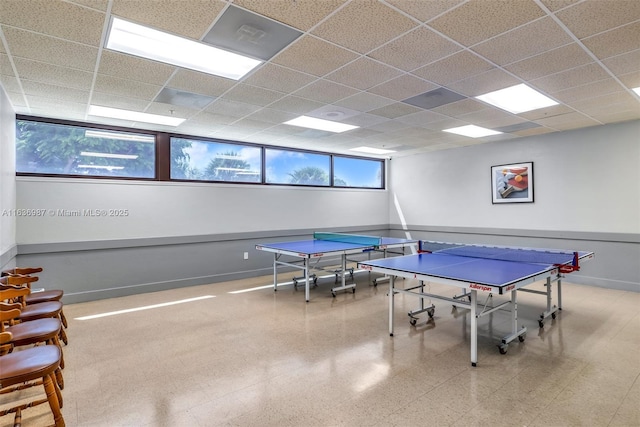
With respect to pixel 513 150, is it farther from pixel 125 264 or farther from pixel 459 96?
pixel 125 264

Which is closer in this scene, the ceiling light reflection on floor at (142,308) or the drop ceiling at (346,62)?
the drop ceiling at (346,62)

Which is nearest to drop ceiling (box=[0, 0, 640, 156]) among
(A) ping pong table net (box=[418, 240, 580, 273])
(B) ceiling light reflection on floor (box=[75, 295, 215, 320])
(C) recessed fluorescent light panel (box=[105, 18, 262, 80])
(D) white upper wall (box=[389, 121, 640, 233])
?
(C) recessed fluorescent light panel (box=[105, 18, 262, 80])

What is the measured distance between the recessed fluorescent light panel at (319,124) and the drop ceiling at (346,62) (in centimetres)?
24

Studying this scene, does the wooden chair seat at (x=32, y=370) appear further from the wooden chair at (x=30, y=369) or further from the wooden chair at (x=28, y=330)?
the wooden chair at (x=28, y=330)

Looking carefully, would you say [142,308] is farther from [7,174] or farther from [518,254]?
[518,254]

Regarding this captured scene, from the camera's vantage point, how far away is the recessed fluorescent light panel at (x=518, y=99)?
398cm

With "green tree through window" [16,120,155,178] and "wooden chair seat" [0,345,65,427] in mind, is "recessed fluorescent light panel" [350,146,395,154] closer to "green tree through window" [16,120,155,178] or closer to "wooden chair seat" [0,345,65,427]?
"green tree through window" [16,120,155,178]

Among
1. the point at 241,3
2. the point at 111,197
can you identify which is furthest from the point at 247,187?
the point at 241,3

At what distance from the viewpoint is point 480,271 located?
326 cm

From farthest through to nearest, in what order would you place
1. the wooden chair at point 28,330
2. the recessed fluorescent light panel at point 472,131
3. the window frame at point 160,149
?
1. the recessed fluorescent light panel at point 472,131
2. the window frame at point 160,149
3. the wooden chair at point 28,330

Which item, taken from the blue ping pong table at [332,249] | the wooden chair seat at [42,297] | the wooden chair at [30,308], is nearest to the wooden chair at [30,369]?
the wooden chair at [30,308]

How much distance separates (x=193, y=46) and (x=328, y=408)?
10.1ft

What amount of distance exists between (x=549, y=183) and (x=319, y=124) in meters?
4.46

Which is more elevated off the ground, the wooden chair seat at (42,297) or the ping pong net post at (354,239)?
the ping pong net post at (354,239)
